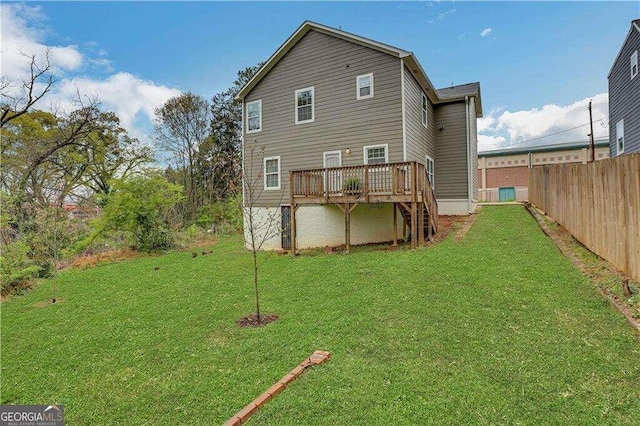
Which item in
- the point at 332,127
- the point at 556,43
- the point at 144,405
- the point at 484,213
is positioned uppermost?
the point at 556,43

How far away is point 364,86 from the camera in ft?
39.3

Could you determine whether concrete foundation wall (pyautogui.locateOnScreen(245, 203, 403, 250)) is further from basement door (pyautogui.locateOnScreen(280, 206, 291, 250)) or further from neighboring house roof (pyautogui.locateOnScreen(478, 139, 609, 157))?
neighboring house roof (pyautogui.locateOnScreen(478, 139, 609, 157))

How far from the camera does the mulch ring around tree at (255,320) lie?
528 cm

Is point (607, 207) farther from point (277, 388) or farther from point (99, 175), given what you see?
point (99, 175)

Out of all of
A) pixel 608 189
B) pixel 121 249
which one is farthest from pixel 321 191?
pixel 121 249

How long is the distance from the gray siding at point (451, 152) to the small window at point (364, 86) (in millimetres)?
5416

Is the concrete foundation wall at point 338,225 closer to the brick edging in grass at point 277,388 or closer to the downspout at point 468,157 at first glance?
the downspout at point 468,157

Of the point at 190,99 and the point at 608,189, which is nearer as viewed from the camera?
the point at 608,189

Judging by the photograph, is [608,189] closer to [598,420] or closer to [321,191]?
[598,420]

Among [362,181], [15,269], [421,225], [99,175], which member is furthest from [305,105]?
[99,175]

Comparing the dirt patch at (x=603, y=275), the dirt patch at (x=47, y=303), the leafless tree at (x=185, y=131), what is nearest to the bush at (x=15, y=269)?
the dirt patch at (x=47, y=303)

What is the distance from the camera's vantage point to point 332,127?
12523 mm

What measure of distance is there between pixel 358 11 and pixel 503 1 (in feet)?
18.0

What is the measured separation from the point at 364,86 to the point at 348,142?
2.02 metres
